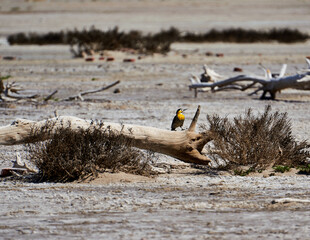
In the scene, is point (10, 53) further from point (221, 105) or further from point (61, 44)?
point (221, 105)

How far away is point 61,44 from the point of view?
106 feet

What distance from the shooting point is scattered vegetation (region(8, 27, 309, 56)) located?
27000mm

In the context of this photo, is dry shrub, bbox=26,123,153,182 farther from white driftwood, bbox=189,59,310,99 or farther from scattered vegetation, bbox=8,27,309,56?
scattered vegetation, bbox=8,27,309,56

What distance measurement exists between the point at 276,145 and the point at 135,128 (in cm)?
182

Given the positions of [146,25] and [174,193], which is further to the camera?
[146,25]

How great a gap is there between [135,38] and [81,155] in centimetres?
2276

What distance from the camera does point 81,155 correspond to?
7.23 meters

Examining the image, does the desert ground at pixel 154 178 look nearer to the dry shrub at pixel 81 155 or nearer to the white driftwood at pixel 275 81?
the dry shrub at pixel 81 155

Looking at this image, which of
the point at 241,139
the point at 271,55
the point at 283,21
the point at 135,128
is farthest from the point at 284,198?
the point at 283,21

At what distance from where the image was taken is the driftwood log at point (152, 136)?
25.3ft

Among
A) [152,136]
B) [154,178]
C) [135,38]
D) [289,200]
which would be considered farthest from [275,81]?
[135,38]

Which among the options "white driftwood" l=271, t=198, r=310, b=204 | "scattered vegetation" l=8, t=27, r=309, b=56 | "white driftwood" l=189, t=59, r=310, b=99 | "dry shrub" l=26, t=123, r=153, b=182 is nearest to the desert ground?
"white driftwood" l=271, t=198, r=310, b=204

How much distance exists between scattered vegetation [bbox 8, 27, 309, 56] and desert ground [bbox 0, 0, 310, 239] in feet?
2.77

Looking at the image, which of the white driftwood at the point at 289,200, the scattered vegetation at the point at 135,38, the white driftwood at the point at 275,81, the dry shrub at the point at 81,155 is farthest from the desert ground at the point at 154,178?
the scattered vegetation at the point at 135,38
